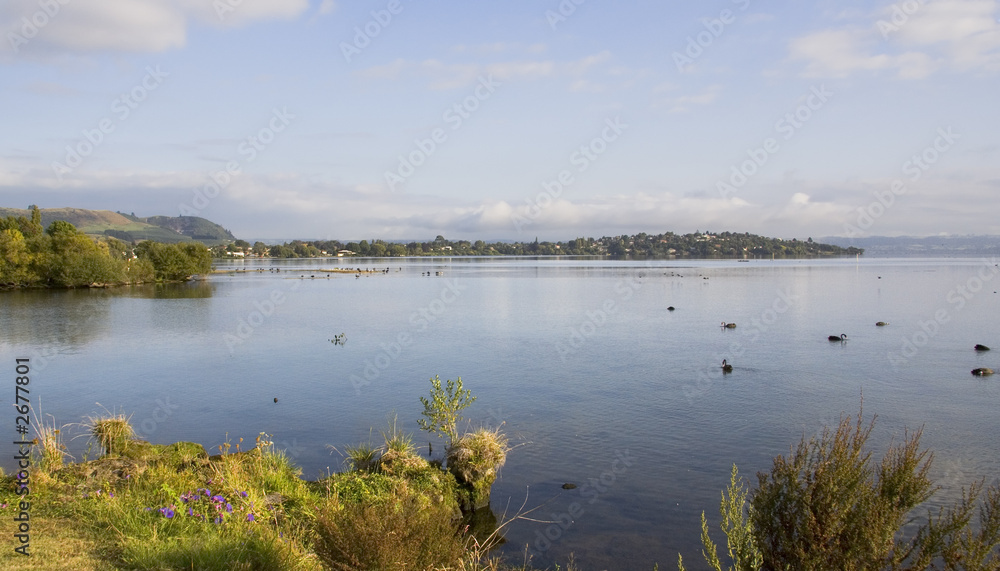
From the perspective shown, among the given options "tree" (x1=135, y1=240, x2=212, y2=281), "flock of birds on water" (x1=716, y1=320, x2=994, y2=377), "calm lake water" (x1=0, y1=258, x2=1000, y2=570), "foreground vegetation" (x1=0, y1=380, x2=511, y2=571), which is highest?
"tree" (x1=135, y1=240, x2=212, y2=281)

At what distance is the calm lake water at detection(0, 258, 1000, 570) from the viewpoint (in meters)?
15.6

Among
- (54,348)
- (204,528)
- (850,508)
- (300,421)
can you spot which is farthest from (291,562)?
(54,348)

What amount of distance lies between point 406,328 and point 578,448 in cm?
3058

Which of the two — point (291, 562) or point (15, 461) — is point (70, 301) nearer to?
point (15, 461)

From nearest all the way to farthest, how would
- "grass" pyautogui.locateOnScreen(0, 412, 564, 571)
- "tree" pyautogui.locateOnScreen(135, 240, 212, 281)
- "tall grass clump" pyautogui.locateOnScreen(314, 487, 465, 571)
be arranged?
"tall grass clump" pyautogui.locateOnScreen(314, 487, 465, 571)
"grass" pyautogui.locateOnScreen(0, 412, 564, 571)
"tree" pyautogui.locateOnScreen(135, 240, 212, 281)

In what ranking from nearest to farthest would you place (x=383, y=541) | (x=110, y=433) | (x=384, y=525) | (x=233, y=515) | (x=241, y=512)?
(x=383, y=541) → (x=384, y=525) → (x=233, y=515) → (x=241, y=512) → (x=110, y=433)

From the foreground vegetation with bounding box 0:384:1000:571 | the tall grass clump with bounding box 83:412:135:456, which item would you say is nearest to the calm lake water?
the tall grass clump with bounding box 83:412:135:456

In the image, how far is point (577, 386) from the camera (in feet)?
88.2

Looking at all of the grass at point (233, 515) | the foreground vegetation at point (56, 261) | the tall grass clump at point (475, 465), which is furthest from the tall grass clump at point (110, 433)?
the foreground vegetation at point (56, 261)

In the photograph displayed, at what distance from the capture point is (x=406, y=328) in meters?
47.7

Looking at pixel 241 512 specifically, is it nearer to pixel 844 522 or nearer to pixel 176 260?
pixel 844 522

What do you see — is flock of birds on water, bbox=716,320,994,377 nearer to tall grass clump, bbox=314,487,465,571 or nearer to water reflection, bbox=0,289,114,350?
tall grass clump, bbox=314,487,465,571

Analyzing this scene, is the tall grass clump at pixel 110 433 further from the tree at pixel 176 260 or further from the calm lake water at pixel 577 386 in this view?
the tree at pixel 176 260

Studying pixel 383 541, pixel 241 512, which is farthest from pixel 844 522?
pixel 241 512
